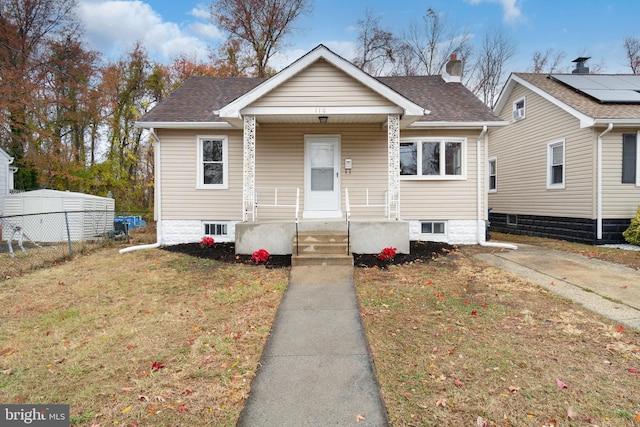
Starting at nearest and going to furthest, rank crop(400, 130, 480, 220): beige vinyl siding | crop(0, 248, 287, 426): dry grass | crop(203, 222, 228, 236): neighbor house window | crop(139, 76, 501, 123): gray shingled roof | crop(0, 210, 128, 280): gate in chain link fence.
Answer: crop(0, 248, 287, 426): dry grass < crop(0, 210, 128, 280): gate in chain link fence < crop(139, 76, 501, 123): gray shingled roof < crop(400, 130, 480, 220): beige vinyl siding < crop(203, 222, 228, 236): neighbor house window

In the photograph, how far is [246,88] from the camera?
11.9m

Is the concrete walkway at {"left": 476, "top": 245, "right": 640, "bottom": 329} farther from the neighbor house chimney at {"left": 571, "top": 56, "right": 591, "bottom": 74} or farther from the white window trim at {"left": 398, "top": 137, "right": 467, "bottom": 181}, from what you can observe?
the neighbor house chimney at {"left": 571, "top": 56, "right": 591, "bottom": 74}

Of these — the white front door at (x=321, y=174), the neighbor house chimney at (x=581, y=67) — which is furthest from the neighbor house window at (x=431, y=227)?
the neighbor house chimney at (x=581, y=67)

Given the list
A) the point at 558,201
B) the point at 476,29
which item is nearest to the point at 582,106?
the point at 558,201

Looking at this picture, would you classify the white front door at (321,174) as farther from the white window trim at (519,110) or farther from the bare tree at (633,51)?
the bare tree at (633,51)

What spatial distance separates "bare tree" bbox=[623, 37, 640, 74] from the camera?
22828 millimetres

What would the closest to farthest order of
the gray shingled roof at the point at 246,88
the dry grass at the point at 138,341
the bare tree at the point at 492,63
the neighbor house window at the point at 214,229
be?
1. the dry grass at the point at 138,341
2. the gray shingled roof at the point at 246,88
3. the neighbor house window at the point at 214,229
4. the bare tree at the point at 492,63

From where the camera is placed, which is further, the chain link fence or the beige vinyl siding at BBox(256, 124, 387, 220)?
the beige vinyl siding at BBox(256, 124, 387, 220)

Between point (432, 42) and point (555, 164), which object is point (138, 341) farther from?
point (432, 42)

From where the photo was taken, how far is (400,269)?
22.2 feet

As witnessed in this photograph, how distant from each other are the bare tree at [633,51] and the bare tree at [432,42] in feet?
35.5

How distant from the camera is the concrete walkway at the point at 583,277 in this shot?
4.62m

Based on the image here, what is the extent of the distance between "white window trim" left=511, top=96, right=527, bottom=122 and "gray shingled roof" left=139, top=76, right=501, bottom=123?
124 inches

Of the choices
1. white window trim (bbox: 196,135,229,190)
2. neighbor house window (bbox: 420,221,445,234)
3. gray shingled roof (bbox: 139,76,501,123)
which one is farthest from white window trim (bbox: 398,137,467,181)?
white window trim (bbox: 196,135,229,190)
